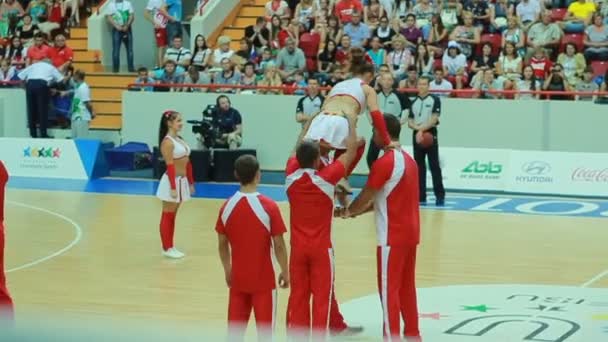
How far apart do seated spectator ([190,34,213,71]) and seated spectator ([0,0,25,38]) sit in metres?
5.91

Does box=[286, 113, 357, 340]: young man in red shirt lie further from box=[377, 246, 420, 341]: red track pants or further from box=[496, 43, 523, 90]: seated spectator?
box=[496, 43, 523, 90]: seated spectator

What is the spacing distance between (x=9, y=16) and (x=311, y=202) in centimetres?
2197

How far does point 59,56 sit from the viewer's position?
24.0m

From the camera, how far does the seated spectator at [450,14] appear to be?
22.0 m

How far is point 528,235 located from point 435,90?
622 centimetres

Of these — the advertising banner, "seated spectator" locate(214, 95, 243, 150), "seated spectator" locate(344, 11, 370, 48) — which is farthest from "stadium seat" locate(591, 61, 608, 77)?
the advertising banner

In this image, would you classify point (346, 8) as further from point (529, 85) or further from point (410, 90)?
point (529, 85)

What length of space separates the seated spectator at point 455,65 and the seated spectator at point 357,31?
1930 millimetres

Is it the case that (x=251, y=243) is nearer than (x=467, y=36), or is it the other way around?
(x=251, y=243)

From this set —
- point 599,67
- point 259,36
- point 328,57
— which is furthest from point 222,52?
point 599,67

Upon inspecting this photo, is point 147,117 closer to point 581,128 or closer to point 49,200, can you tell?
point 49,200

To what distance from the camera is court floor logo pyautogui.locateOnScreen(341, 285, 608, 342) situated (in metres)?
8.05

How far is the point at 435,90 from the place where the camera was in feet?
65.3

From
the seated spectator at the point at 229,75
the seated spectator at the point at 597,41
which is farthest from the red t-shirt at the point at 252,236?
the seated spectator at the point at 229,75
